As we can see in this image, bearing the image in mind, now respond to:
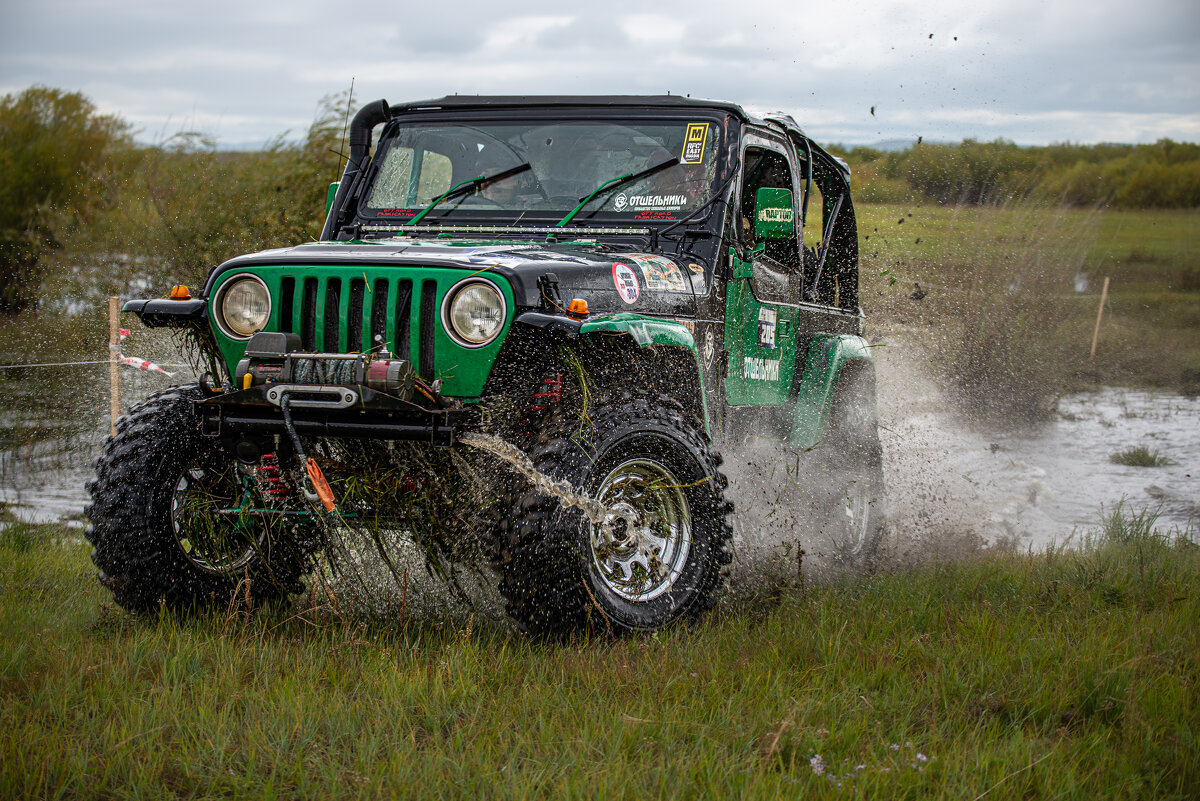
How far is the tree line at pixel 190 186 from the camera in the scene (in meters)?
13.5

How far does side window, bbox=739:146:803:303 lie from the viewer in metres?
5.16

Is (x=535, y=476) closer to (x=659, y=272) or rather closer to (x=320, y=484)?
(x=320, y=484)

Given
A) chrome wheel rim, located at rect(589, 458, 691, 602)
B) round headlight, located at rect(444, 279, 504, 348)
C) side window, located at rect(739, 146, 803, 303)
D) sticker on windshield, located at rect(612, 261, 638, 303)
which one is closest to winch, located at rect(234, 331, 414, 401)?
round headlight, located at rect(444, 279, 504, 348)

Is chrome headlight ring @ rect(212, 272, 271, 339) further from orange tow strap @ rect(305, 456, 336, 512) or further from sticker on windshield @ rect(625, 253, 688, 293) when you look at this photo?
sticker on windshield @ rect(625, 253, 688, 293)

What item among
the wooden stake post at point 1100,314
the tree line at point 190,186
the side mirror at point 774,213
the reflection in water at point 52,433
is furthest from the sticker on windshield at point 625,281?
the wooden stake post at point 1100,314

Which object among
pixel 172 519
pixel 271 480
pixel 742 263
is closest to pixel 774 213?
pixel 742 263

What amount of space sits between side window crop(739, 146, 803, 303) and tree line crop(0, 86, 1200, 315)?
5.72 metres

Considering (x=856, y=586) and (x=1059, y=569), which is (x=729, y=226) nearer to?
(x=856, y=586)

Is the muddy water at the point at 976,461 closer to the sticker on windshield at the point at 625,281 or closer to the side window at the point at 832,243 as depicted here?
the side window at the point at 832,243

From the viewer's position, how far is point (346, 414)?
141 inches

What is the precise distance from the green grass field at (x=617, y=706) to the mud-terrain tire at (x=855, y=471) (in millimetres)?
2096

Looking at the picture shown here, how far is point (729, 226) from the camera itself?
16.0 feet

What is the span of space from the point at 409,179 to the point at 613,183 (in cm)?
109

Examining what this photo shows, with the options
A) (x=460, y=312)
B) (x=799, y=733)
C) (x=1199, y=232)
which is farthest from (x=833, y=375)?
(x=1199, y=232)
